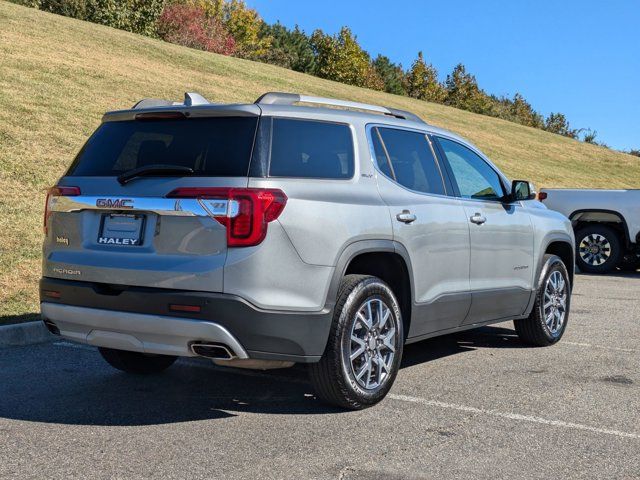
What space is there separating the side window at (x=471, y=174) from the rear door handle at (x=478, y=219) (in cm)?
17

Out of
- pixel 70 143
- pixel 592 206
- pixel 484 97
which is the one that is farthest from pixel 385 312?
pixel 484 97

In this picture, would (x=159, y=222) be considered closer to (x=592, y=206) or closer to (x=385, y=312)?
(x=385, y=312)

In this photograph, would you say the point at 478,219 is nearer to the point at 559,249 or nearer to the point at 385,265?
the point at 385,265

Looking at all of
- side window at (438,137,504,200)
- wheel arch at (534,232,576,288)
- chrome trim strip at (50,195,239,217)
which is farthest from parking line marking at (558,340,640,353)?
chrome trim strip at (50,195,239,217)

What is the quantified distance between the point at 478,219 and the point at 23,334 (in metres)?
4.01

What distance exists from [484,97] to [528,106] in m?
14.1

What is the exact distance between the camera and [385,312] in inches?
215

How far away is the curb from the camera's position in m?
7.23

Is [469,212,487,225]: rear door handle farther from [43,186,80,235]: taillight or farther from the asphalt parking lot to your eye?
[43,186,80,235]: taillight

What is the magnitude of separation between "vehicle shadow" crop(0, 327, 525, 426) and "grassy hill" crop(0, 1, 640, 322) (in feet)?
5.64

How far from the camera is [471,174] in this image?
6.91m

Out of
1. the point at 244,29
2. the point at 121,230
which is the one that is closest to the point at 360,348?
the point at 121,230

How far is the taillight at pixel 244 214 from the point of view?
4.65m

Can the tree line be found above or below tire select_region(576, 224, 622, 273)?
above
